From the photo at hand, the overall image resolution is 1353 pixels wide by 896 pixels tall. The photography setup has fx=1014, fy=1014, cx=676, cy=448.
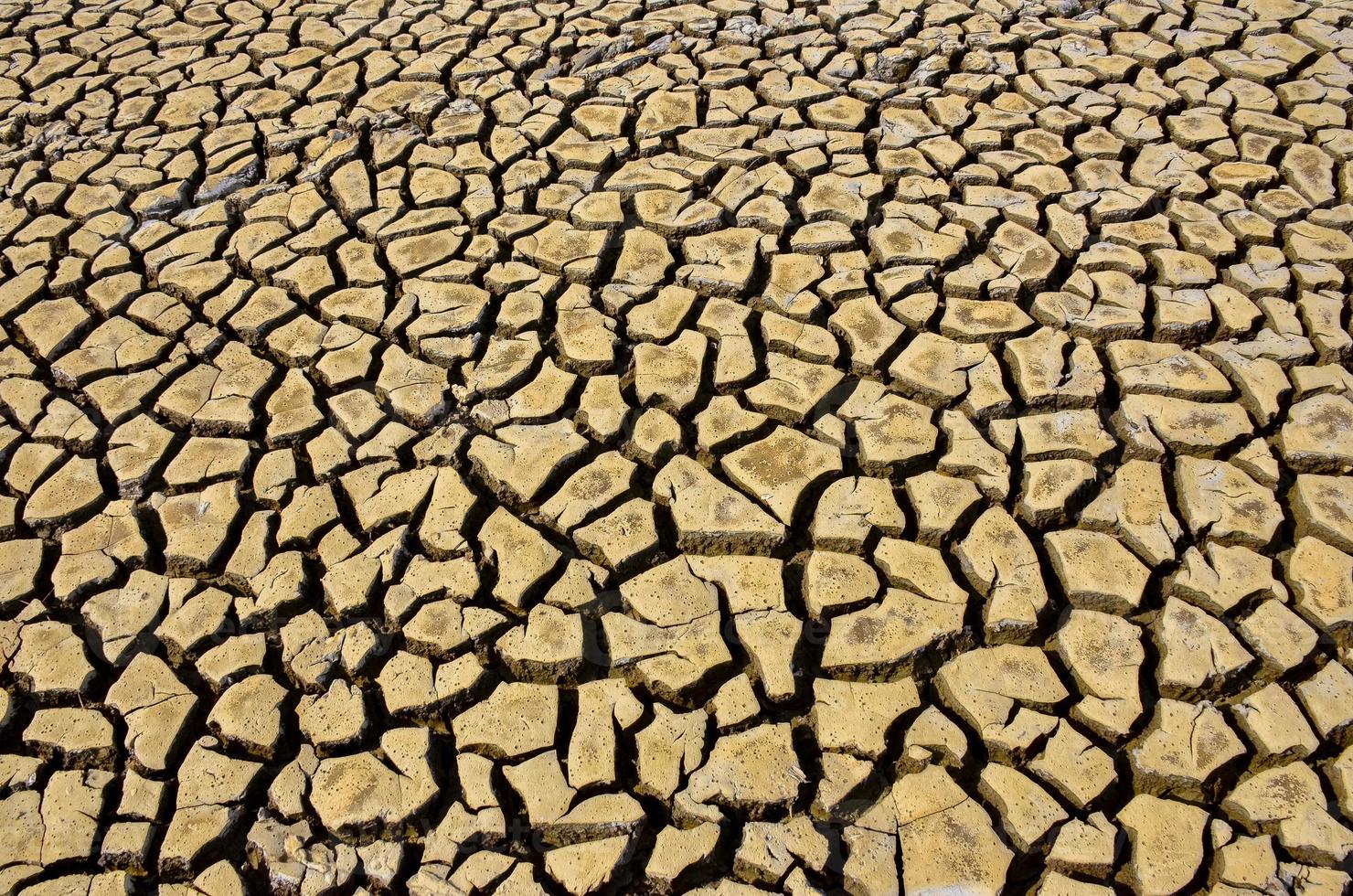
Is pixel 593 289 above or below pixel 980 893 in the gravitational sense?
above

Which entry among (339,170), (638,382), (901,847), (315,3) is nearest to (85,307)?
(339,170)

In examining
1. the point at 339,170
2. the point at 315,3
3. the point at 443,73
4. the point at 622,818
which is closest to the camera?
the point at 622,818

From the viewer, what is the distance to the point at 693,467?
7.66 feet

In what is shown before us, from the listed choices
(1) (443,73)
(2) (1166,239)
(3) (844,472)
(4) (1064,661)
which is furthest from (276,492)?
(2) (1166,239)

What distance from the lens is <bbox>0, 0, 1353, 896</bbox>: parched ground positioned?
178 centimetres

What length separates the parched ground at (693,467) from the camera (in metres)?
1.78

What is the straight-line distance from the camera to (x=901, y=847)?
1721 mm

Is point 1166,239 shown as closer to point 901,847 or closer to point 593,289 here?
point 593,289

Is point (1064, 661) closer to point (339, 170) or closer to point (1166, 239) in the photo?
point (1166, 239)

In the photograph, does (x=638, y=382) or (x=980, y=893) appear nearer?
(x=980, y=893)

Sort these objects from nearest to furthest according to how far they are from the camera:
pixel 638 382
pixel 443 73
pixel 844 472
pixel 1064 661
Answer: pixel 1064 661 < pixel 844 472 < pixel 638 382 < pixel 443 73

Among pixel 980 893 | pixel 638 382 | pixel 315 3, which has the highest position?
pixel 315 3

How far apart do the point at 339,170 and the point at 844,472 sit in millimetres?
1983

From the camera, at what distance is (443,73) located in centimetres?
367
